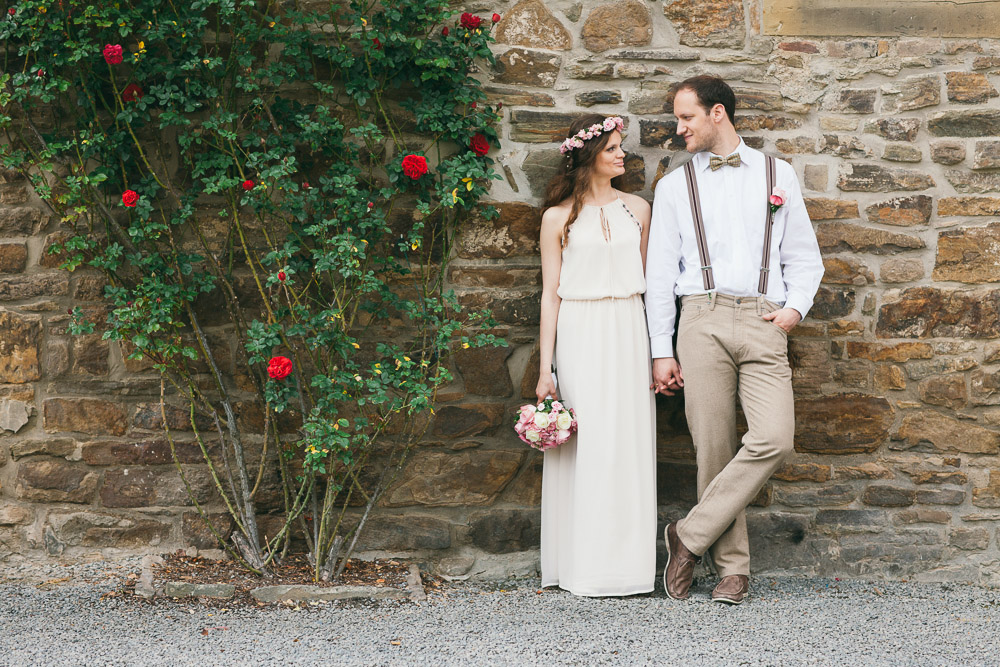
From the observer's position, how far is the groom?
10.7 feet

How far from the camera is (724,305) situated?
3291 millimetres

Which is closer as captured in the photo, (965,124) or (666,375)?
(666,375)

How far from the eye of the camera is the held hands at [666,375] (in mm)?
3400

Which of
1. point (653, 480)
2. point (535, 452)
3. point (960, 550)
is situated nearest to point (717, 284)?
point (653, 480)

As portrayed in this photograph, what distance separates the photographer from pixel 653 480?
3.43 meters

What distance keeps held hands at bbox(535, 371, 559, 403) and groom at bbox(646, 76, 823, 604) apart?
1.33ft

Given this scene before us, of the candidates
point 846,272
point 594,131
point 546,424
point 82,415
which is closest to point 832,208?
point 846,272

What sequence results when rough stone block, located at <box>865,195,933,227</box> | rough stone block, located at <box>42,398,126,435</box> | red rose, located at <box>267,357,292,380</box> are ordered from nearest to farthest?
1. red rose, located at <box>267,357,292,380</box>
2. rough stone block, located at <box>42,398,126,435</box>
3. rough stone block, located at <box>865,195,933,227</box>

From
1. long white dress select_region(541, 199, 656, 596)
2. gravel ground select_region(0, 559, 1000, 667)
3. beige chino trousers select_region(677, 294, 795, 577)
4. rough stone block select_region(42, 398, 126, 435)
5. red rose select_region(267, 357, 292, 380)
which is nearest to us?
gravel ground select_region(0, 559, 1000, 667)

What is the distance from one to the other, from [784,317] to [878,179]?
0.86 meters

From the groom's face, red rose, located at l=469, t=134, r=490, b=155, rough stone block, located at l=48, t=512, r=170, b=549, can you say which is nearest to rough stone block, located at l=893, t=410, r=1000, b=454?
the groom's face

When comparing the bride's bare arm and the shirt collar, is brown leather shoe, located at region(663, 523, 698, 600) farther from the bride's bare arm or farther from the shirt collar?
the shirt collar

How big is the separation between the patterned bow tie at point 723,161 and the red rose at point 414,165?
110 cm

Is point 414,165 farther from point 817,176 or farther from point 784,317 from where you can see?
point 817,176
